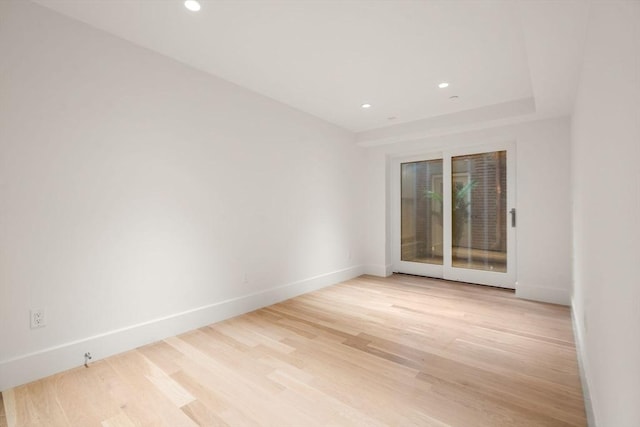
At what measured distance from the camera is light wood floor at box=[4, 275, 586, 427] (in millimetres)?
1710

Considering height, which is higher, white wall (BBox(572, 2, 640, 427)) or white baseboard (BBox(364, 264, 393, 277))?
white wall (BBox(572, 2, 640, 427))

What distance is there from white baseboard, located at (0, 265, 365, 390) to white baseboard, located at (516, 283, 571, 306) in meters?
3.19

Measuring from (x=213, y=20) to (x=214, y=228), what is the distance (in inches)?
76.0

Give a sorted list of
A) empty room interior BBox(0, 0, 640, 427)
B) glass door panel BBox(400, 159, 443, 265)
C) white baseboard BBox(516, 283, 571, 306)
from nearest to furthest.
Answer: empty room interior BBox(0, 0, 640, 427)
white baseboard BBox(516, 283, 571, 306)
glass door panel BBox(400, 159, 443, 265)

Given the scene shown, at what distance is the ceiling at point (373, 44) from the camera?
6.79 ft

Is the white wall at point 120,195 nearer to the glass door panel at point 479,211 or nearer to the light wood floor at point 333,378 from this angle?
the light wood floor at point 333,378

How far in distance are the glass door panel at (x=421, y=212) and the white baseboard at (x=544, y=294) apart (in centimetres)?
130

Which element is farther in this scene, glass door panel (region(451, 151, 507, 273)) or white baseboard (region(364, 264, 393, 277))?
white baseboard (region(364, 264, 393, 277))

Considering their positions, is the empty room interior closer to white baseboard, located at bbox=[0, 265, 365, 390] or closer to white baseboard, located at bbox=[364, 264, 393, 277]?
white baseboard, located at bbox=[0, 265, 365, 390]

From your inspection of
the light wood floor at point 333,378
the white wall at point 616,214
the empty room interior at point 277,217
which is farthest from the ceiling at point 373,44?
the light wood floor at point 333,378

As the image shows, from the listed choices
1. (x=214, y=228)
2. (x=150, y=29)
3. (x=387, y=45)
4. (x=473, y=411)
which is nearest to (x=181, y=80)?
(x=150, y=29)

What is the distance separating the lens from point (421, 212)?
5.28 m

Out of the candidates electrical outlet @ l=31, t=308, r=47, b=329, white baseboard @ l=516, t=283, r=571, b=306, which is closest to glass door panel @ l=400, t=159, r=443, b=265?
white baseboard @ l=516, t=283, r=571, b=306

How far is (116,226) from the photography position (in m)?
2.47
